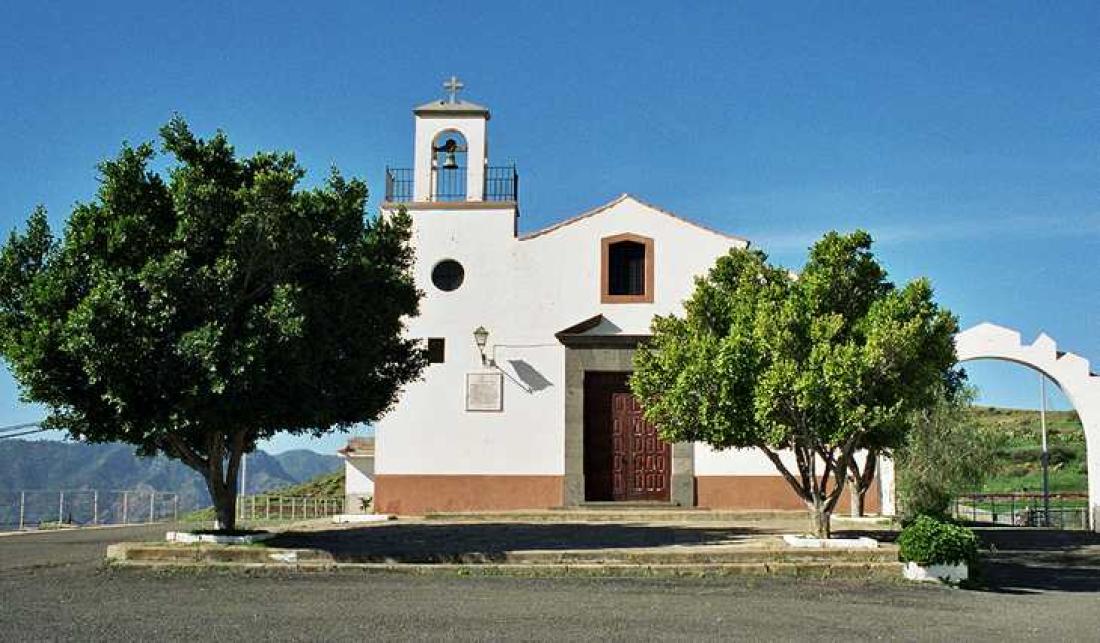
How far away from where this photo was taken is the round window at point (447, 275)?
77.6 ft

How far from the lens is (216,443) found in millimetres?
15453

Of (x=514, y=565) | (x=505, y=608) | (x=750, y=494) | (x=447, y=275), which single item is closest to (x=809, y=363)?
(x=514, y=565)

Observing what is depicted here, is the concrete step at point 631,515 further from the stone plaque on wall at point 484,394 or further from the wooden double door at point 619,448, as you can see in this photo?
the stone plaque on wall at point 484,394

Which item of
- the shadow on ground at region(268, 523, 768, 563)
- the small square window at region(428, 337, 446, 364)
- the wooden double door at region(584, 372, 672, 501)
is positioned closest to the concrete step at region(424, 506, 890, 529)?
the wooden double door at region(584, 372, 672, 501)

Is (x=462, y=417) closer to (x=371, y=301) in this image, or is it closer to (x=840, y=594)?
(x=371, y=301)

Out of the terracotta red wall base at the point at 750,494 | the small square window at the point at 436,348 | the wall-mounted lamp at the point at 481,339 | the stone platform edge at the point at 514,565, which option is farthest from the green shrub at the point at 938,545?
the small square window at the point at 436,348

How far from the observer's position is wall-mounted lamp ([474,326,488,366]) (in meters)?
23.0

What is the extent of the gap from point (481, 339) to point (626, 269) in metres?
3.32

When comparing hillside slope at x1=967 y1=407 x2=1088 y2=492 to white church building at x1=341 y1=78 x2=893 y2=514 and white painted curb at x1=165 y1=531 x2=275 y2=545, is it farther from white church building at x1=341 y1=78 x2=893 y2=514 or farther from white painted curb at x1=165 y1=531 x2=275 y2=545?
white painted curb at x1=165 y1=531 x2=275 y2=545

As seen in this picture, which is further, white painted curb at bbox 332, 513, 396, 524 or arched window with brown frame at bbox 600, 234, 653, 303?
arched window with brown frame at bbox 600, 234, 653, 303

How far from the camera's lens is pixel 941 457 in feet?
73.0

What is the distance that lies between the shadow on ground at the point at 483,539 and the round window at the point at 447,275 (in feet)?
17.7

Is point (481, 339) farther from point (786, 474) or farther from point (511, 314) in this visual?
point (786, 474)

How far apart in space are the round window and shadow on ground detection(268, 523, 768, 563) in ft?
17.7
